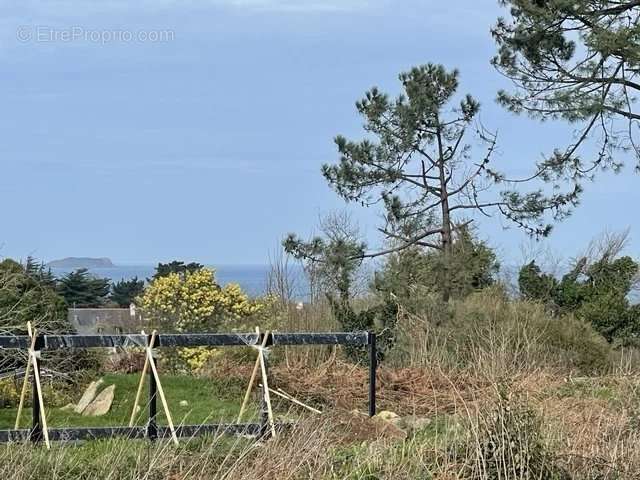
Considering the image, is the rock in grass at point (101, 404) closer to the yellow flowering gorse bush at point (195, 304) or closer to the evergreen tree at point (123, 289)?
the yellow flowering gorse bush at point (195, 304)

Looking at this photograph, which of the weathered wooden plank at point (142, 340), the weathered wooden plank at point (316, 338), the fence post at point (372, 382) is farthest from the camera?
the fence post at point (372, 382)

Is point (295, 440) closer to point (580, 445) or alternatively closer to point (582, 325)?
point (580, 445)

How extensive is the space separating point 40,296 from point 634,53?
31.3 feet

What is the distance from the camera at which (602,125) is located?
15164 millimetres

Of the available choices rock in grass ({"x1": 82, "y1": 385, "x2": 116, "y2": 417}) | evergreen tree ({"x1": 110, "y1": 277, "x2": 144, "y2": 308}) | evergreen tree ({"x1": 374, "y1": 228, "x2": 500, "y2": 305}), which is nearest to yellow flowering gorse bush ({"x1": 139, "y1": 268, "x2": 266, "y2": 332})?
evergreen tree ({"x1": 374, "y1": 228, "x2": 500, "y2": 305})

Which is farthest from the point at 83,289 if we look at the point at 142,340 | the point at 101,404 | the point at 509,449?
the point at 509,449

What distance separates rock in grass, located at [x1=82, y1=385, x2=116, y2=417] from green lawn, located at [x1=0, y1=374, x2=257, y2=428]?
0.26 ft

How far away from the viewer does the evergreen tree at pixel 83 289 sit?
24.5 meters

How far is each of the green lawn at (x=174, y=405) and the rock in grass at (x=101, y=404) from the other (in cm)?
8

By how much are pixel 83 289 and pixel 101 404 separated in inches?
634

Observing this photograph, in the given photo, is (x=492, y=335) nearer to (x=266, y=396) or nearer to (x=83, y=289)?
(x=266, y=396)

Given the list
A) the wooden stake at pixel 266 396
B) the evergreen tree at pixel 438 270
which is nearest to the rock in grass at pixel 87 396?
the wooden stake at pixel 266 396

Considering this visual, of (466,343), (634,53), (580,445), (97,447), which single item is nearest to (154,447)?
(97,447)

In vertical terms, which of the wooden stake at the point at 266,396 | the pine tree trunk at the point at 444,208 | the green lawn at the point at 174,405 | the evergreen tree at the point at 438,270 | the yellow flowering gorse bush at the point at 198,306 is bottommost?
the green lawn at the point at 174,405
